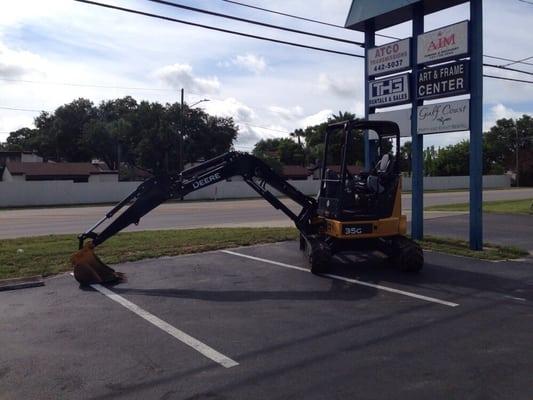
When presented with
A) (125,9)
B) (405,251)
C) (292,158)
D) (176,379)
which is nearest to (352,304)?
(405,251)

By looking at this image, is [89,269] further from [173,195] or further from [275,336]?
[275,336]

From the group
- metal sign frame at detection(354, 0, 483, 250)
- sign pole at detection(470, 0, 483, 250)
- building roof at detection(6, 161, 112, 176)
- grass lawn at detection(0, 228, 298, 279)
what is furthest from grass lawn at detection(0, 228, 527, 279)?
building roof at detection(6, 161, 112, 176)

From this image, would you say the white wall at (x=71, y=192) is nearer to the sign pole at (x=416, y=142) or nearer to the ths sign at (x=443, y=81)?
the sign pole at (x=416, y=142)

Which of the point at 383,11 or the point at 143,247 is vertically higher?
the point at 383,11

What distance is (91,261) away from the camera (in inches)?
371

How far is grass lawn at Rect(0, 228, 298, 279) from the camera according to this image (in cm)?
1095

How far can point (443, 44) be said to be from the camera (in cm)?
1301

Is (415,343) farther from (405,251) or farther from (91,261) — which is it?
(91,261)

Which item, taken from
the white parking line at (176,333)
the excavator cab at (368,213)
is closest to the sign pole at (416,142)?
the excavator cab at (368,213)

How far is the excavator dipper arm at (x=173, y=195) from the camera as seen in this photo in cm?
939

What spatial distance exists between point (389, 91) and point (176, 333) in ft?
33.3

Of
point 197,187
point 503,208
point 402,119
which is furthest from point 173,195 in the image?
point 503,208

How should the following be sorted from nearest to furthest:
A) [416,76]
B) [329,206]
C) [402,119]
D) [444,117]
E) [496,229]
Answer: [329,206] → [444,117] → [416,76] → [402,119] → [496,229]

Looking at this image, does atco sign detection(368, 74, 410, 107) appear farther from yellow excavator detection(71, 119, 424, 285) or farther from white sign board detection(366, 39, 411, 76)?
yellow excavator detection(71, 119, 424, 285)
